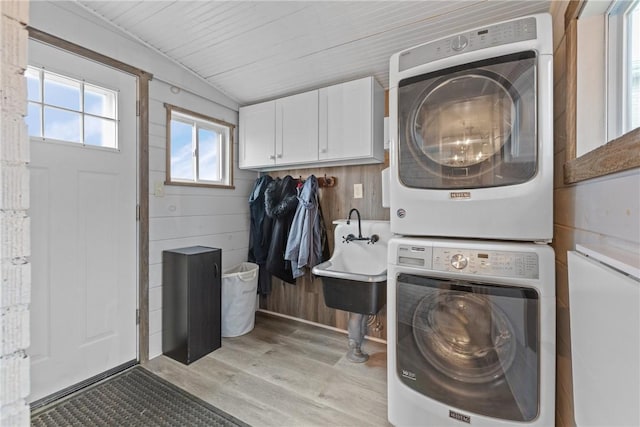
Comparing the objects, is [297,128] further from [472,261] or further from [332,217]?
[472,261]

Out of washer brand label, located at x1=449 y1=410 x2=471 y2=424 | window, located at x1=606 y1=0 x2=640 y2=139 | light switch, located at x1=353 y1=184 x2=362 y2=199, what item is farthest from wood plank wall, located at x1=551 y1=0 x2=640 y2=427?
light switch, located at x1=353 y1=184 x2=362 y2=199

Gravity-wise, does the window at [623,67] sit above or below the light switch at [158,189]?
above

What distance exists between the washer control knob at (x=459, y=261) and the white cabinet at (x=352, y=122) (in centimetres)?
115

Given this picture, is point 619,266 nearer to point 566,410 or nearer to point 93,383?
point 566,410

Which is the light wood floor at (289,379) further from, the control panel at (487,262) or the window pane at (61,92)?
the window pane at (61,92)

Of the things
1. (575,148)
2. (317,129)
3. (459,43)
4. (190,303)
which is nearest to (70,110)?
(190,303)

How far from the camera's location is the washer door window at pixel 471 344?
108 cm

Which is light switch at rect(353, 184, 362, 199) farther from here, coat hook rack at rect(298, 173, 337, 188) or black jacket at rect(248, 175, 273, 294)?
black jacket at rect(248, 175, 273, 294)

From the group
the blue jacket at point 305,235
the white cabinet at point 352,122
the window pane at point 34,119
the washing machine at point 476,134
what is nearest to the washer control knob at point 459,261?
the washing machine at point 476,134

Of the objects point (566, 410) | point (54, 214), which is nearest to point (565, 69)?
point (566, 410)

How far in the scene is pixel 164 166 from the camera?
221cm

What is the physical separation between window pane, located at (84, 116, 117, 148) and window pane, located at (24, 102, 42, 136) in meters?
0.22

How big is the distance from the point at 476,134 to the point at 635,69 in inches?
18.5

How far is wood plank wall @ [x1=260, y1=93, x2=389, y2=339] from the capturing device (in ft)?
7.89
